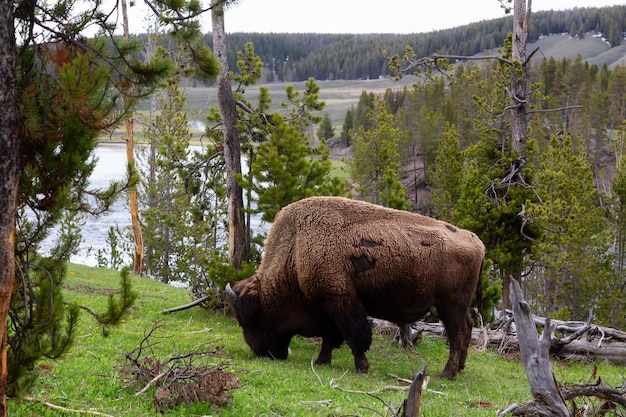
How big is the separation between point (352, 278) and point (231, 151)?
5430 mm

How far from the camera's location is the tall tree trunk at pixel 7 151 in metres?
4.82

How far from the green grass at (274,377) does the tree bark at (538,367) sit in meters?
1.36

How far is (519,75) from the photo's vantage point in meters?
19.5

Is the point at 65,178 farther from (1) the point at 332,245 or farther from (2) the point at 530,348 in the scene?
(1) the point at 332,245

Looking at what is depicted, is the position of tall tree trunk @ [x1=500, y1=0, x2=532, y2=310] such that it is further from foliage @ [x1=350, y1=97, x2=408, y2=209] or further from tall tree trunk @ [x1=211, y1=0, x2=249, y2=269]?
foliage @ [x1=350, y1=97, x2=408, y2=209]

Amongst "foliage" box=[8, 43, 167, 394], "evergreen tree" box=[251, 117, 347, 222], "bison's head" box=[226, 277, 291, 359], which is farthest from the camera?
"evergreen tree" box=[251, 117, 347, 222]

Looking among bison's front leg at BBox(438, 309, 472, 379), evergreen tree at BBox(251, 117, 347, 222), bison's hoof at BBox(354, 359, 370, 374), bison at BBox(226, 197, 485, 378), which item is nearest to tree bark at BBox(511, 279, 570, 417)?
bison at BBox(226, 197, 485, 378)

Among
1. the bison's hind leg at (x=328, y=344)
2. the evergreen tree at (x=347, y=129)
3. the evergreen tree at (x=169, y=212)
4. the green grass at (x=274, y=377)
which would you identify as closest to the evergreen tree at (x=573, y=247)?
the evergreen tree at (x=169, y=212)

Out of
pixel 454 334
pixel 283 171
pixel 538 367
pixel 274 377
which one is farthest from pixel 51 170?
pixel 283 171

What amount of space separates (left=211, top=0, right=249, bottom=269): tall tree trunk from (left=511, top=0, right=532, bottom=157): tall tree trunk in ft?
30.9

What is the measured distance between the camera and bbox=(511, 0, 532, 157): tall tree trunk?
742 inches

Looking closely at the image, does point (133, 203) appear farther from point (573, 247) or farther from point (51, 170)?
point (573, 247)

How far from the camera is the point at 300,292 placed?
10312mm

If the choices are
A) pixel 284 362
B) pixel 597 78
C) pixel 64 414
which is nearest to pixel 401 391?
pixel 284 362
